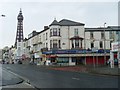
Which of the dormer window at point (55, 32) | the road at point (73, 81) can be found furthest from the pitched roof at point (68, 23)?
the road at point (73, 81)

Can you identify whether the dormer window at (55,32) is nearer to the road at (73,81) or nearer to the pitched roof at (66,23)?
the pitched roof at (66,23)

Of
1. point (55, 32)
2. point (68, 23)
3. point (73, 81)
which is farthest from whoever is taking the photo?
point (68, 23)

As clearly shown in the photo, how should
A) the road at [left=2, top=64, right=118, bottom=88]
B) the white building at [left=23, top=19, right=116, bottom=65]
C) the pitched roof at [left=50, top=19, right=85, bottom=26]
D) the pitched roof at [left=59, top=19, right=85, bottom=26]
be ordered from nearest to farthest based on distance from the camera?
the road at [left=2, top=64, right=118, bottom=88] < the white building at [left=23, top=19, right=116, bottom=65] < the pitched roof at [left=59, top=19, right=85, bottom=26] < the pitched roof at [left=50, top=19, right=85, bottom=26]

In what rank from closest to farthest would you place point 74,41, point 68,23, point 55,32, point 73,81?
point 73,81, point 74,41, point 55,32, point 68,23

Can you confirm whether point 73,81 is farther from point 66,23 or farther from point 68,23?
point 66,23

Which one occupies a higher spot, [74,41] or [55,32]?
[55,32]

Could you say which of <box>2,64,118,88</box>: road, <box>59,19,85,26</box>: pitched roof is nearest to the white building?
<box>59,19,85,26</box>: pitched roof

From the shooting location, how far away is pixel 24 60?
12519cm

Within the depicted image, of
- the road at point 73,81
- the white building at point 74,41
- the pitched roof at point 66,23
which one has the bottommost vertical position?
the road at point 73,81

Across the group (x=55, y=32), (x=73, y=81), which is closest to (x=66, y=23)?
(x=55, y=32)

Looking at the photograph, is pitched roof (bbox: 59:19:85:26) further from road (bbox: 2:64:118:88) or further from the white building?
road (bbox: 2:64:118:88)

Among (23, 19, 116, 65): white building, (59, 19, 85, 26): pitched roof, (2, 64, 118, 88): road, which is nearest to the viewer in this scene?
(2, 64, 118, 88): road

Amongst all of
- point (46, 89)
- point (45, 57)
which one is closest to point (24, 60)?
point (45, 57)

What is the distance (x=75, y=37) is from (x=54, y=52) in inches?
267
